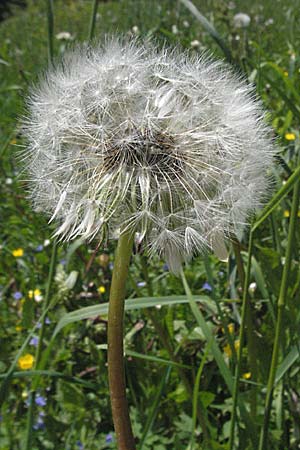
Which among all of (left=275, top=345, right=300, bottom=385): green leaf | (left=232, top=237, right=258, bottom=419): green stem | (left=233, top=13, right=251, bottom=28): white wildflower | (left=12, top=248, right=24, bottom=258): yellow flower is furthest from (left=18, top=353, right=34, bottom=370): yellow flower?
(left=233, top=13, right=251, bottom=28): white wildflower

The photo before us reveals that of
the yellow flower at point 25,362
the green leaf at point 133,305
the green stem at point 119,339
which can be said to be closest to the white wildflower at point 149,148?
the green stem at point 119,339

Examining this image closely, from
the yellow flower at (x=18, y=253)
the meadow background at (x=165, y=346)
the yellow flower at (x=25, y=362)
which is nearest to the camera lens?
the meadow background at (x=165, y=346)

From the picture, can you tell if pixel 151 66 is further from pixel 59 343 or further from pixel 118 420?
pixel 59 343

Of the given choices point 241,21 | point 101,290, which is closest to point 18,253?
point 101,290

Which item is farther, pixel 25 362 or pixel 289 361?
pixel 25 362

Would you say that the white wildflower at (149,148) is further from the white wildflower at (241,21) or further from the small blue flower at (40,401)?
the white wildflower at (241,21)

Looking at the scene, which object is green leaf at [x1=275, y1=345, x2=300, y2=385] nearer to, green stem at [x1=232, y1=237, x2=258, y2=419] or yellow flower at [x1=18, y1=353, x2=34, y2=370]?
green stem at [x1=232, y1=237, x2=258, y2=419]

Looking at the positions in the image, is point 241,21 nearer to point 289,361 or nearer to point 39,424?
point 39,424
